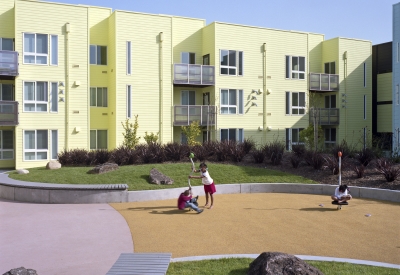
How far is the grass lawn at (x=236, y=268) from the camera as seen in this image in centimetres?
722

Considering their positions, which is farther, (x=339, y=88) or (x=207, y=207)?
(x=339, y=88)

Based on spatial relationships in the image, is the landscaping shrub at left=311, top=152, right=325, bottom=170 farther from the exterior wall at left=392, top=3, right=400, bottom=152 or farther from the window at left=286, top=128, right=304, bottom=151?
the window at left=286, top=128, right=304, bottom=151

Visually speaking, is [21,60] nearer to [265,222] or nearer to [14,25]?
[14,25]

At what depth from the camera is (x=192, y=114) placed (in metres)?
30.3

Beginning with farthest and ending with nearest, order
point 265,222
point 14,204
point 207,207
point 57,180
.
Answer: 1. point 57,180
2. point 14,204
3. point 207,207
4. point 265,222

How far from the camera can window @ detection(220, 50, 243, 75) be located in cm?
3164

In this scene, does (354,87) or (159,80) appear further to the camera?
(354,87)

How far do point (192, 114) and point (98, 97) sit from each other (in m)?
6.46

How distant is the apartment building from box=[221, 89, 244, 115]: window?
0.24 feet

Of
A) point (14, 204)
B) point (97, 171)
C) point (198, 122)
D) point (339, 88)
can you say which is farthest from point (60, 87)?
point (339, 88)

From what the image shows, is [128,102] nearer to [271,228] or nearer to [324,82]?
[324,82]

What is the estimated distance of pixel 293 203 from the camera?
15109 mm

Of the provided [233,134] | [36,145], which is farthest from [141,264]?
[233,134]

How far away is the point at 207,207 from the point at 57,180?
258 inches
